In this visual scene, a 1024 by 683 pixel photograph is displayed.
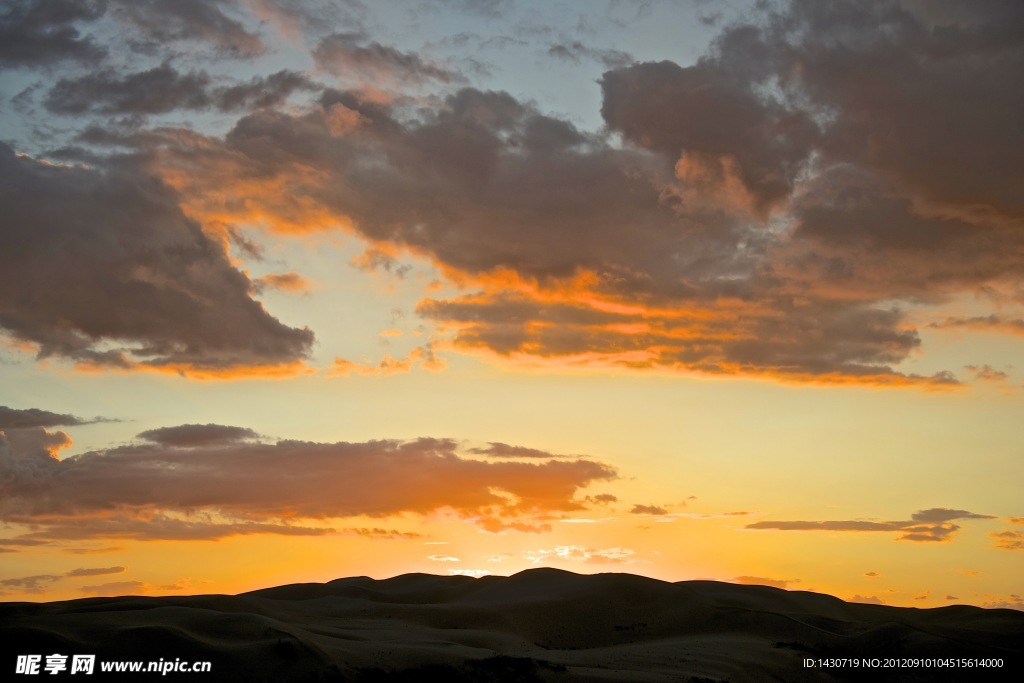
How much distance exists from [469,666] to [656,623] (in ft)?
114

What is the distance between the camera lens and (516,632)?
262 ft

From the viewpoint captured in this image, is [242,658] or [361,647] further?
[361,647]

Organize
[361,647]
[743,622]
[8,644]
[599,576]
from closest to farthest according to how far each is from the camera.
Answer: [8,644]
[361,647]
[743,622]
[599,576]

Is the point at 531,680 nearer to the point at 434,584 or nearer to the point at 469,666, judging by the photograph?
the point at 469,666

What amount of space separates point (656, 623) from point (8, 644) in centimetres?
5366

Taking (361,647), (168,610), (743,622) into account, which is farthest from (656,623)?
(168,610)

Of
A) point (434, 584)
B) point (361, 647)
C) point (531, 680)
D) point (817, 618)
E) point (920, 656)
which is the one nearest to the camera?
point (531, 680)

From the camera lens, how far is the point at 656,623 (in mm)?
84562

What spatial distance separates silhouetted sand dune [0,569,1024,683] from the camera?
51.2m

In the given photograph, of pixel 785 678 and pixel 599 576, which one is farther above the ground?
pixel 599 576

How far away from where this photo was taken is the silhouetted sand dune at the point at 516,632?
2018 inches

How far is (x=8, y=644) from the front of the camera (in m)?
49.3

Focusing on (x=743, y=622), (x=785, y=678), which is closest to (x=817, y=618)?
(x=743, y=622)

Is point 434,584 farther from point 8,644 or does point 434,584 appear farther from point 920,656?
point 8,644
